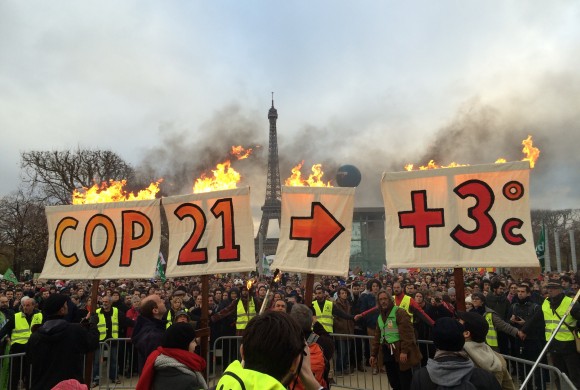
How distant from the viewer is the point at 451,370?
10.3 ft

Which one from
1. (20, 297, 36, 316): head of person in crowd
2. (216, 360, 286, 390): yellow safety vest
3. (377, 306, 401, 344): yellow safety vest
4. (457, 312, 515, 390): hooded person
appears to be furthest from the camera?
(20, 297, 36, 316): head of person in crowd

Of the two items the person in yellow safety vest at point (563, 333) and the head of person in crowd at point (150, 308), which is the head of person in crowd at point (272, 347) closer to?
the head of person in crowd at point (150, 308)

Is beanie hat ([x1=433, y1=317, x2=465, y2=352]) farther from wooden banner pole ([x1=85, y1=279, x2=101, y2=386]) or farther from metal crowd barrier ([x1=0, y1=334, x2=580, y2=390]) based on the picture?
wooden banner pole ([x1=85, y1=279, x2=101, y2=386])

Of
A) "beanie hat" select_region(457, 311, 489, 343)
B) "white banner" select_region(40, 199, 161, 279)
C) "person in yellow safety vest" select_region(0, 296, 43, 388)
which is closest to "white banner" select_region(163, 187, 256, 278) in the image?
"white banner" select_region(40, 199, 161, 279)

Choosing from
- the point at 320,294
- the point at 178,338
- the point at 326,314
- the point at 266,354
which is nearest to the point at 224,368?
the point at 326,314

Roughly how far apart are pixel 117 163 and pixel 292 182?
34282 millimetres

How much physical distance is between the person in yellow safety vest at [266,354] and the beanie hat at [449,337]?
4.69 feet

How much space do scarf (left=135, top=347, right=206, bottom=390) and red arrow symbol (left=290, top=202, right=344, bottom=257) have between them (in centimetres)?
294

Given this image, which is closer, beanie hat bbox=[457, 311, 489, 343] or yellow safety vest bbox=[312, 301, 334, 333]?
beanie hat bbox=[457, 311, 489, 343]

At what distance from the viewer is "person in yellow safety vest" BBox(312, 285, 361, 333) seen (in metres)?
9.88

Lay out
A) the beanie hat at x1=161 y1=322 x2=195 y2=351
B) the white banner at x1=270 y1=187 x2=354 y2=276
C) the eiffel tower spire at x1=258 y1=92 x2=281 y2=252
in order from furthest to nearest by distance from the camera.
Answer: the eiffel tower spire at x1=258 y1=92 x2=281 y2=252 → the white banner at x1=270 y1=187 x2=354 y2=276 → the beanie hat at x1=161 y1=322 x2=195 y2=351

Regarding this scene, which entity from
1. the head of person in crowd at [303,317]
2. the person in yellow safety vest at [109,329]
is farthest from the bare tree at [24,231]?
the head of person in crowd at [303,317]

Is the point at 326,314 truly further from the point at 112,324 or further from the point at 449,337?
the point at 449,337

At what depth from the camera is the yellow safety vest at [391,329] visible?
6.86m
